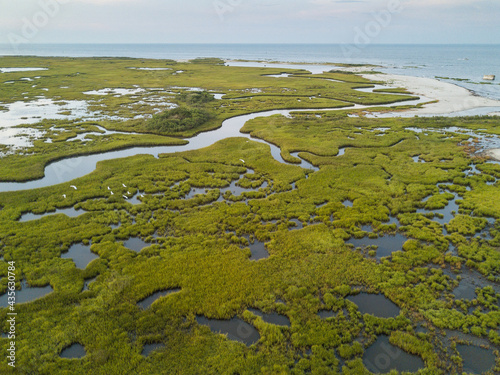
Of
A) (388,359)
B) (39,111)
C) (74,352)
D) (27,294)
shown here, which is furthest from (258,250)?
(39,111)

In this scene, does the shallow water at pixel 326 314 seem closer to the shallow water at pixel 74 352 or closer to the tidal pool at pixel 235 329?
the tidal pool at pixel 235 329

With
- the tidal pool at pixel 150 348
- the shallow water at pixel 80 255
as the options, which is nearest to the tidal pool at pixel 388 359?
the tidal pool at pixel 150 348

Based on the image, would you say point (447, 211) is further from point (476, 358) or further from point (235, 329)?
point (235, 329)

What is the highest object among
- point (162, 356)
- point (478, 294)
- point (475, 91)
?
point (475, 91)

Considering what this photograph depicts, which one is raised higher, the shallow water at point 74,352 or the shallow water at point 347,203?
the shallow water at point 347,203

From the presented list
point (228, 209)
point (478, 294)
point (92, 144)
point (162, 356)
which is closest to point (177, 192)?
point (228, 209)

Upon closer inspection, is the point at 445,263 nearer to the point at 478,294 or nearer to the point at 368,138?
the point at 478,294

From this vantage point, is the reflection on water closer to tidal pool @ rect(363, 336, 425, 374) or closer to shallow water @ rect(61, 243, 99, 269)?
shallow water @ rect(61, 243, 99, 269)

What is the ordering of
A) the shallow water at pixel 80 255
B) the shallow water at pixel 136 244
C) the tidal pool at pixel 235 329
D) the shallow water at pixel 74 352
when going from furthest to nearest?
the shallow water at pixel 136 244, the shallow water at pixel 80 255, the tidal pool at pixel 235 329, the shallow water at pixel 74 352
